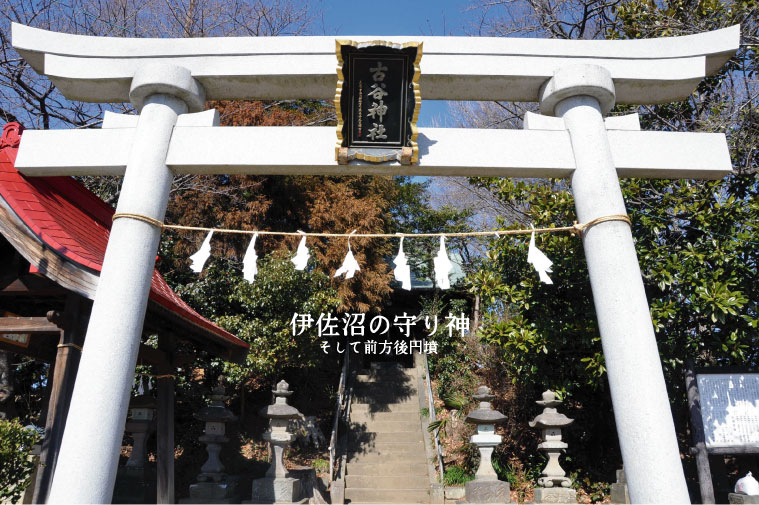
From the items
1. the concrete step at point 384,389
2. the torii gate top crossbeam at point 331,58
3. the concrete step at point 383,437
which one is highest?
the torii gate top crossbeam at point 331,58

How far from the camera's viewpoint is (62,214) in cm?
469

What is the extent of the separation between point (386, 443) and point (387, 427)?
763 mm

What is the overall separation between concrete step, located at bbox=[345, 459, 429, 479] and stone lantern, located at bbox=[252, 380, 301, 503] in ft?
9.61

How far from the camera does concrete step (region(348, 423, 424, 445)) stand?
496 inches

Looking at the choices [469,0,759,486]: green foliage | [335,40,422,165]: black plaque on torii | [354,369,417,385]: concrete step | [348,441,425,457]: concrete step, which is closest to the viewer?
[335,40,422,165]: black plaque on torii

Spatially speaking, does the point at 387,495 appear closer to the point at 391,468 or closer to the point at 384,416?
the point at 391,468

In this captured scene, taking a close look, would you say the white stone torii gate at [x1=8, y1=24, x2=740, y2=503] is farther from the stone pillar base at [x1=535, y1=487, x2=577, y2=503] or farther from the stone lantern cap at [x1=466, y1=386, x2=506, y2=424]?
the stone pillar base at [x1=535, y1=487, x2=577, y2=503]

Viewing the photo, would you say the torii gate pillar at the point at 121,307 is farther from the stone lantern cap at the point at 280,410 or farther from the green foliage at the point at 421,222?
the green foliage at the point at 421,222

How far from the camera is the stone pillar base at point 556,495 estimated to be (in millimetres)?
7957

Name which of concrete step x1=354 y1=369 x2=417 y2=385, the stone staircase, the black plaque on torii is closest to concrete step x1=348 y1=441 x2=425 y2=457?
the stone staircase

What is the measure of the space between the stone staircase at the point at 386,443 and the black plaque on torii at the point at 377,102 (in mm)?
8442

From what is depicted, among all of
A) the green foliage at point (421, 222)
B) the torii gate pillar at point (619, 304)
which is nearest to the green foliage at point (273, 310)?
the green foliage at point (421, 222)

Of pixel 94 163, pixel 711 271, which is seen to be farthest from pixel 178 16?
pixel 711 271

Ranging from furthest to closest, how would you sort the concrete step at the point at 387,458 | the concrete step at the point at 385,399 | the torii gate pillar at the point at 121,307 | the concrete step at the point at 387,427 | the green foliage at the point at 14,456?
the concrete step at the point at 385,399, the concrete step at the point at 387,427, the concrete step at the point at 387,458, the green foliage at the point at 14,456, the torii gate pillar at the point at 121,307
